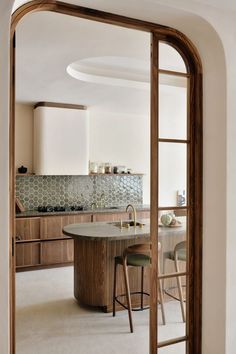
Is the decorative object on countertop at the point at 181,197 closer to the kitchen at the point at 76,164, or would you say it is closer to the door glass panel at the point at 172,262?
the door glass panel at the point at 172,262

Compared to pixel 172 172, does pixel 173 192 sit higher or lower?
lower

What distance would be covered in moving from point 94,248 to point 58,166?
2.41 metres

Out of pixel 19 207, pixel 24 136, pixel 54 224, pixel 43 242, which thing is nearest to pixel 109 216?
pixel 54 224

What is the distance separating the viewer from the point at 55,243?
528 cm

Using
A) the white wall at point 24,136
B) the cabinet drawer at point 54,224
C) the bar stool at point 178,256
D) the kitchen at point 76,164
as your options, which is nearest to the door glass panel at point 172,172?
the bar stool at point 178,256

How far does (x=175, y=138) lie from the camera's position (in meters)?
2.43

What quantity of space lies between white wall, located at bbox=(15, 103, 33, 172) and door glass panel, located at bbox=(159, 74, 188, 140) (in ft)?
12.7

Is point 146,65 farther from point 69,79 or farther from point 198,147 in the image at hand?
point 198,147

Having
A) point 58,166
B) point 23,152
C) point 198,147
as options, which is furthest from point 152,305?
point 23,152

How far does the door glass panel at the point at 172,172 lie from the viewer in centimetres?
233

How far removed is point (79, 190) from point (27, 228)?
1.32 m

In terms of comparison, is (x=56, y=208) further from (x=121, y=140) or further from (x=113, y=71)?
(x=113, y=71)

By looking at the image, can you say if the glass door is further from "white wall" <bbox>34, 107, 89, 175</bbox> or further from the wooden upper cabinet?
"white wall" <bbox>34, 107, 89, 175</bbox>

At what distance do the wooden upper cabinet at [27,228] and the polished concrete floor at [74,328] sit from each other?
37.8 inches
